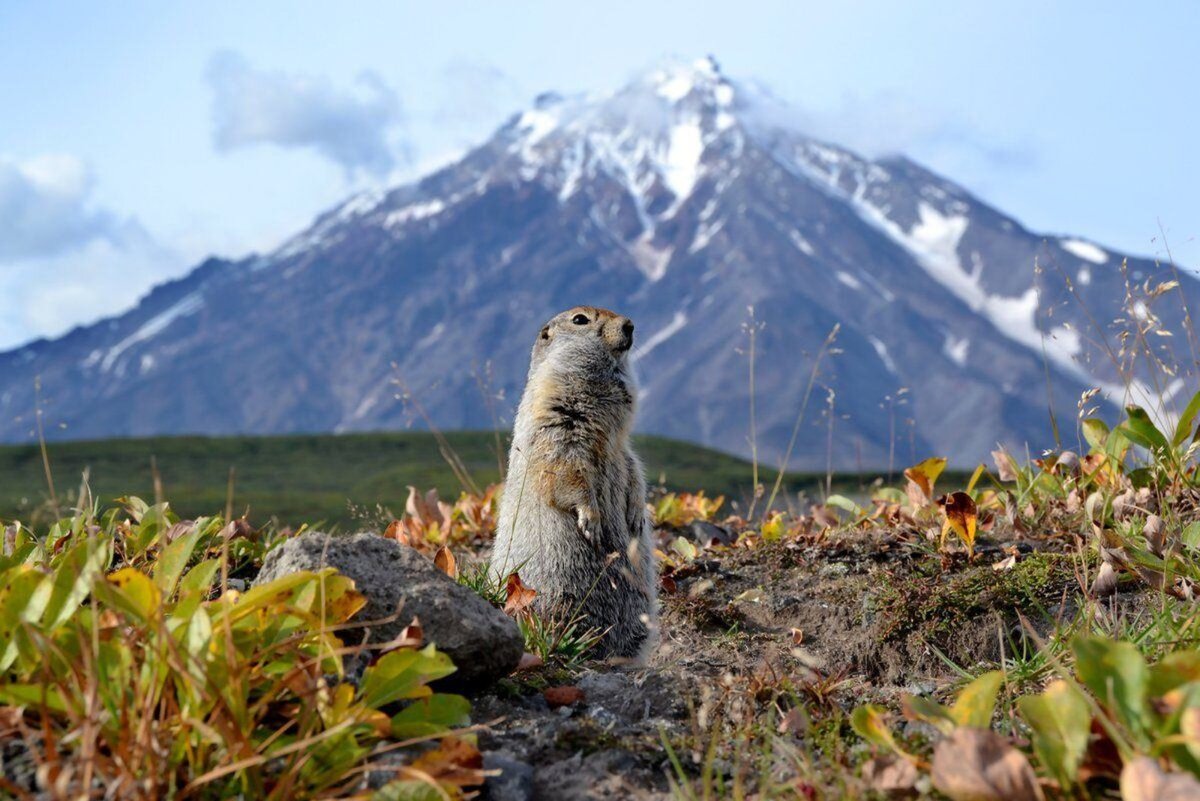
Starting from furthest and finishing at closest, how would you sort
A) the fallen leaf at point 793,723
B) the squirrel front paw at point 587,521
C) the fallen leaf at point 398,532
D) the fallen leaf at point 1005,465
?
the fallen leaf at point 1005,465, the fallen leaf at point 398,532, the squirrel front paw at point 587,521, the fallen leaf at point 793,723

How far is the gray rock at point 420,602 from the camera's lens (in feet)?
12.0

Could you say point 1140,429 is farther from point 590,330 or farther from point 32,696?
point 32,696

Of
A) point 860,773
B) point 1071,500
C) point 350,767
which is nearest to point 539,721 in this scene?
point 350,767

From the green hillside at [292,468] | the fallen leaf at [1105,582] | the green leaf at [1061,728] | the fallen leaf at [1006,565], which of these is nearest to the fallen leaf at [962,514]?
the fallen leaf at [1006,565]

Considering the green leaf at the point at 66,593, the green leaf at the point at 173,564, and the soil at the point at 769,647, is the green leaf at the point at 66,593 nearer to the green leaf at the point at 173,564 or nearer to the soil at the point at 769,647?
the green leaf at the point at 173,564

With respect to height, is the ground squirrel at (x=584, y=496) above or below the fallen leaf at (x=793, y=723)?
above

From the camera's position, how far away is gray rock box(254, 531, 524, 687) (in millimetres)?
3664

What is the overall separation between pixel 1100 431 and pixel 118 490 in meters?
48.8

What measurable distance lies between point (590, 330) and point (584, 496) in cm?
135

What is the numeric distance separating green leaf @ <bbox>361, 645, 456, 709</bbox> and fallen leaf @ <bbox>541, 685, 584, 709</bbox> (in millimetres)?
890

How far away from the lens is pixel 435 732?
305cm

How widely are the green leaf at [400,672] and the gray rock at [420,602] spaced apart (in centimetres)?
51

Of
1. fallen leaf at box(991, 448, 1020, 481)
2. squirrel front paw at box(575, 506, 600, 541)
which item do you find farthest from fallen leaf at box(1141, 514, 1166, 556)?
squirrel front paw at box(575, 506, 600, 541)

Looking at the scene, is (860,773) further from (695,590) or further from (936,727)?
(695,590)
